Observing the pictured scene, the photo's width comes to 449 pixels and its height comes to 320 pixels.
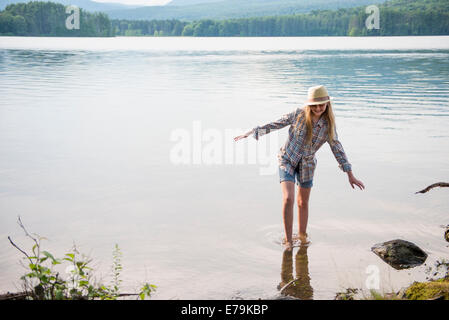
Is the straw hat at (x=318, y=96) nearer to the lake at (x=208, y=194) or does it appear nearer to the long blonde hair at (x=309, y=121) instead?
the long blonde hair at (x=309, y=121)

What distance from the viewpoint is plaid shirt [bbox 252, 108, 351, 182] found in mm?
5293

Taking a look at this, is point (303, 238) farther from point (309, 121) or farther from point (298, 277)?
point (309, 121)

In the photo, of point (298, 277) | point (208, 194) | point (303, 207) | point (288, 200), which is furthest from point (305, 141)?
point (208, 194)

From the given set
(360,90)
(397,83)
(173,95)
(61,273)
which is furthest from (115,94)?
(61,273)

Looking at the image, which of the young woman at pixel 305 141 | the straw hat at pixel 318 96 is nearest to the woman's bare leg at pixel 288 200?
the young woman at pixel 305 141

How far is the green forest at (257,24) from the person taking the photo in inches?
4998

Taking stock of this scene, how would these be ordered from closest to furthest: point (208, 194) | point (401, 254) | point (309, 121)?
point (309, 121)
point (401, 254)
point (208, 194)

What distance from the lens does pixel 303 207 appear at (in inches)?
232

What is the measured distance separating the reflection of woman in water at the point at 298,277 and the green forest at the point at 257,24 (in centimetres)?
13002

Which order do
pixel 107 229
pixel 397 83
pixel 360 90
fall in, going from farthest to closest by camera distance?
pixel 397 83 → pixel 360 90 → pixel 107 229

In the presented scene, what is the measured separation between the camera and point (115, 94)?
2045 centimetres

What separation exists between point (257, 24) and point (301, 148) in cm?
17048

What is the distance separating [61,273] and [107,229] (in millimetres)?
1341
